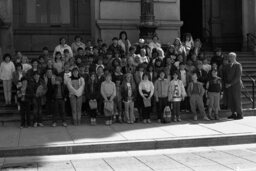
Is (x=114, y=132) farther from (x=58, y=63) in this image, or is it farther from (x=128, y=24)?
(x=128, y=24)

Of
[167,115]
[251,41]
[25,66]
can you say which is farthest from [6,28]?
[251,41]

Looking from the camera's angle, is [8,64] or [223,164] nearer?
[223,164]

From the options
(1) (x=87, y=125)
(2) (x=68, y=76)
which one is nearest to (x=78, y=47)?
(2) (x=68, y=76)

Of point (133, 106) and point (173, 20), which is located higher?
point (173, 20)

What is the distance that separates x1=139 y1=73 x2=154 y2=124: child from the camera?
14.0 metres

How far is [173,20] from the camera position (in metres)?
19.9

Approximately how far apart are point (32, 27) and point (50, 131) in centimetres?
1020

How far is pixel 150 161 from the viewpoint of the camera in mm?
9680

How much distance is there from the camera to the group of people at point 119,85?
1358 cm

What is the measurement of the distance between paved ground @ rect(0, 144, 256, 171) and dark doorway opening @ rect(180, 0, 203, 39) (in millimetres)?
15338

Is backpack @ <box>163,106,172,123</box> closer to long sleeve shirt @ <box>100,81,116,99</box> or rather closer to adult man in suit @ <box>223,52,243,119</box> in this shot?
long sleeve shirt @ <box>100,81,116,99</box>

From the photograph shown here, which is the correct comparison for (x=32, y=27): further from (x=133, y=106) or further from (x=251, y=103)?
(x=251, y=103)

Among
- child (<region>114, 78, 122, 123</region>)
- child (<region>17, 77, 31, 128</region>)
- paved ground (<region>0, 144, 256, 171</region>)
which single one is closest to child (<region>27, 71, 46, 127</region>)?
child (<region>17, 77, 31, 128</region>)

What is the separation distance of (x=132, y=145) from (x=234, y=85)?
5147 mm
